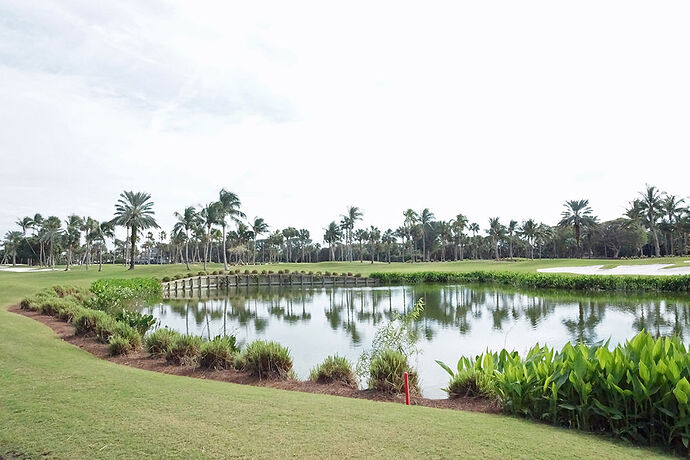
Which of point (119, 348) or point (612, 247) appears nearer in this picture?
point (119, 348)

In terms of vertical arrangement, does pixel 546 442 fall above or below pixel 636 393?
below

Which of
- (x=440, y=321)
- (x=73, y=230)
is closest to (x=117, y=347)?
(x=440, y=321)

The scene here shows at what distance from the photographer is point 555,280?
126 feet

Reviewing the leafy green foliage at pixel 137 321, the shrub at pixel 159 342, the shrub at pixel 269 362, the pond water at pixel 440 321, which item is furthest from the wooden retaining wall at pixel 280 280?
the shrub at pixel 269 362

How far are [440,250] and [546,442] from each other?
115 m

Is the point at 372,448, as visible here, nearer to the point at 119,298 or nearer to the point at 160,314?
the point at 119,298

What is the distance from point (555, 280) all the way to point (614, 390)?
117 ft

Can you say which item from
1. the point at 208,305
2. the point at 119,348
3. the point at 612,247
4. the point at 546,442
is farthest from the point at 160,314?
the point at 612,247

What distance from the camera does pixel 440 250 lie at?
4628 inches

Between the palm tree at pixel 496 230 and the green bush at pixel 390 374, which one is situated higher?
the palm tree at pixel 496 230

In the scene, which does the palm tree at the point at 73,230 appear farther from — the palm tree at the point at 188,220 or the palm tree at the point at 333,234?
the palm tree at the point at 333,234

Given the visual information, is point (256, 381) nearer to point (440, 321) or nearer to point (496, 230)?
point (440, 321)

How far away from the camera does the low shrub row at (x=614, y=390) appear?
17.2 feet

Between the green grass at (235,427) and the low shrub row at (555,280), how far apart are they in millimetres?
32283
